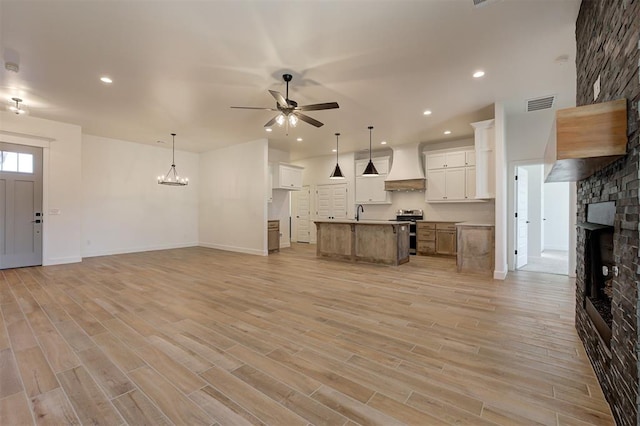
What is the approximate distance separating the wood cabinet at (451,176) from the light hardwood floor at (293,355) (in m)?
A: 3.18

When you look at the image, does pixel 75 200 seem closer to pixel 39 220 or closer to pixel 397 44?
pixel 39 220

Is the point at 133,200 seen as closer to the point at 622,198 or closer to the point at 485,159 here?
the point at 485,159

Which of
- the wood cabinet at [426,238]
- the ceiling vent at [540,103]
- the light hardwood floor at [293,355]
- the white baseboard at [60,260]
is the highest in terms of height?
the ceiling vent at [540,103]

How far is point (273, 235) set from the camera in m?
8.03

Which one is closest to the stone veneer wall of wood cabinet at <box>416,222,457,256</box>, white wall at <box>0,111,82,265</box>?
wood cabinet at <box>416,222,457,256</box>

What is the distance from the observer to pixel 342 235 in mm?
6715

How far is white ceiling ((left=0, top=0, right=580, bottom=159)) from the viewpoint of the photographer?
107 inches

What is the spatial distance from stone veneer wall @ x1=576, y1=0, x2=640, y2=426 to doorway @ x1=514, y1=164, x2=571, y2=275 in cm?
289

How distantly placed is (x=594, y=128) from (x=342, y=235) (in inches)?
210

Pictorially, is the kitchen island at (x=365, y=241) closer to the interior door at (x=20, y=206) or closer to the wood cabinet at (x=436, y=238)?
the wood cabinet at (x=436, y=238)

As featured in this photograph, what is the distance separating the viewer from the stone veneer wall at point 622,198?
1395 millimetres

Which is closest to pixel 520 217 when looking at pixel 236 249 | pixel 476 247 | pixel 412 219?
pixel 476 247

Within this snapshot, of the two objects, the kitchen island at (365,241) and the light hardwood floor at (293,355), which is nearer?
the light hardwood floor at (293,355)

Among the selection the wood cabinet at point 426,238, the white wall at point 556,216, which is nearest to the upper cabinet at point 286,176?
the wood cabinet at point 426,238
